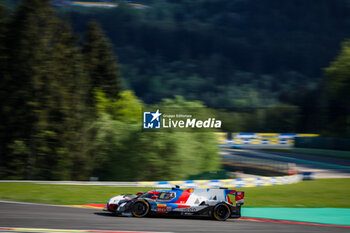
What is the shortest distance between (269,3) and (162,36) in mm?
26266

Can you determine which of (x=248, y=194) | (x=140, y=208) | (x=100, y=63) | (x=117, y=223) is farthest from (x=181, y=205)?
(x=100, y=63)

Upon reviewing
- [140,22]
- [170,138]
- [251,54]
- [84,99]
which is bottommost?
[170,138]

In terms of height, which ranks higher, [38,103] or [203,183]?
[38,103]

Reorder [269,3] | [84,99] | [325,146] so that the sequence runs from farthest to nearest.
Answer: [269,3], [325,146], [84,99]

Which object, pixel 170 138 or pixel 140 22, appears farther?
pixel 140 22

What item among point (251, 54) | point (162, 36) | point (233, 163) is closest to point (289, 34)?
point (251, 54)

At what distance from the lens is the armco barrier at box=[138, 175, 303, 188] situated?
22.7 meters

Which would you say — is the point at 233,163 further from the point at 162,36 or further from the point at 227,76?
the point at 162,36

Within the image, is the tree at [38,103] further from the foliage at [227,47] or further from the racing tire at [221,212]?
the foliage at [227,47]

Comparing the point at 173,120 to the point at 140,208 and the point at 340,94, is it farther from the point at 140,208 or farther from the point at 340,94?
the point at 340,94

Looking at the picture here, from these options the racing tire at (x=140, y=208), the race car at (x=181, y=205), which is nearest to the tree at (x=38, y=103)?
the race car at (x=181, y=205)

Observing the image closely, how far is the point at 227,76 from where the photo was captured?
88.8 m

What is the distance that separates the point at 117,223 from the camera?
11805 millimetres

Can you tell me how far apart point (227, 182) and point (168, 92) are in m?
61.5
